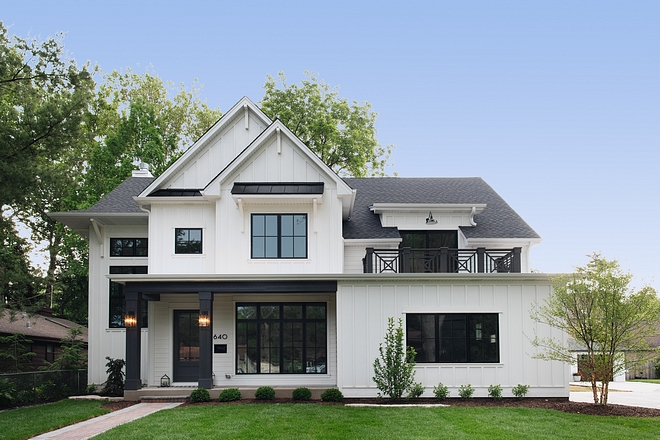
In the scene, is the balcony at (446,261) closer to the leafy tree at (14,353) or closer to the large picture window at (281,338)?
the large picture window at (281,338)

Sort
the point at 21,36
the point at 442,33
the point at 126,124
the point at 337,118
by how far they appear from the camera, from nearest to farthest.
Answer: the point at 21,36 → the point at 442,33 → the point at 126,124 → the point at 337,118

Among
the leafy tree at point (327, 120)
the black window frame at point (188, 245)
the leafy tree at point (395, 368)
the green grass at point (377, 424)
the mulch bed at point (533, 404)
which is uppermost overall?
the leafy tree at point (327, 120)

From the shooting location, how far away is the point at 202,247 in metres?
19.7

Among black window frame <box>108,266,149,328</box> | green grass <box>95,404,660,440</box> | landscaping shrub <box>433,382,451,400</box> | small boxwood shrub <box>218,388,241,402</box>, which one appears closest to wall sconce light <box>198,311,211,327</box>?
small boxwood shrub <box>218,388,241,402</box>

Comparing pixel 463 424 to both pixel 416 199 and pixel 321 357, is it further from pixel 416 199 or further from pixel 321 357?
pixel 416 199

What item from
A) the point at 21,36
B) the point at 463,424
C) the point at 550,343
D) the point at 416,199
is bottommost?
the point at 463,424

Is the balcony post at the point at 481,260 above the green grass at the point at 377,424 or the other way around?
above

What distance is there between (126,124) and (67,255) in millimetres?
8622

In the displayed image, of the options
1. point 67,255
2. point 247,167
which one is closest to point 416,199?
point 247,167

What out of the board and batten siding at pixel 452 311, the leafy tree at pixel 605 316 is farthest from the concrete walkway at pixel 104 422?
the leafy tree at pixel 605 316

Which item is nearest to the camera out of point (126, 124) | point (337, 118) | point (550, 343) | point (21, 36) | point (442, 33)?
point (550, 343)

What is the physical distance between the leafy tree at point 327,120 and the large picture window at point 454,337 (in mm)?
19551

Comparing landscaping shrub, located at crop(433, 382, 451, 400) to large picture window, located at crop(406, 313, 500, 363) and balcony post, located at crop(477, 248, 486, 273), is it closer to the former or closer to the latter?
large picture window, located at crop(406, 313, 500, 363)

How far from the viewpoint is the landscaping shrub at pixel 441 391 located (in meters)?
16.9
